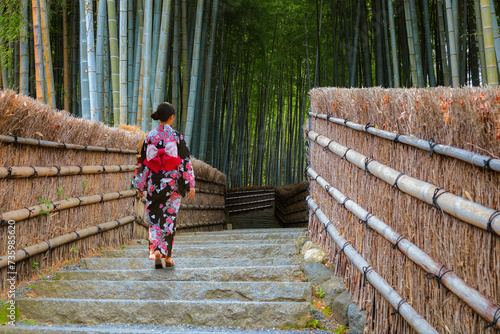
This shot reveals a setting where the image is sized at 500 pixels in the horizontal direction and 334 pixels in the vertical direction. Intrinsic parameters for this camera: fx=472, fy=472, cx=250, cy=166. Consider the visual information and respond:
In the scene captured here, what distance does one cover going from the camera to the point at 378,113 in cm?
229

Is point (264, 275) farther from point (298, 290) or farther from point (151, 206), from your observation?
point (151, 206)

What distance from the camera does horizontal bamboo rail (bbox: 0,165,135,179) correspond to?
260 cm

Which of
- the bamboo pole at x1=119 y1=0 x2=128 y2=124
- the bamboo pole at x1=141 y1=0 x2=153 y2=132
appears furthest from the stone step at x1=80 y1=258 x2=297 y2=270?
the bamboo pole at x1=141 y1=0 x2=153 y2=132

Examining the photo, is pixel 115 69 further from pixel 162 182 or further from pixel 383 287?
pixel 383 287

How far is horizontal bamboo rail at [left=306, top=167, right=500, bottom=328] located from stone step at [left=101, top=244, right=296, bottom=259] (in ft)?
2.93

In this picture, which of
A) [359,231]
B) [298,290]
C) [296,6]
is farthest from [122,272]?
[296,6]

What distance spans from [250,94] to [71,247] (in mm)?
9056

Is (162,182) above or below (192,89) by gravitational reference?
below

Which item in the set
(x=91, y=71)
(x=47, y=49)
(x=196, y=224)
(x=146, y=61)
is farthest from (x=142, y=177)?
(x=196, y=224)

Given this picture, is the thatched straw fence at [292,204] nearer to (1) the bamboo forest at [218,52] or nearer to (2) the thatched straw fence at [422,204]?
(1) the bamboo forest at [218,52]

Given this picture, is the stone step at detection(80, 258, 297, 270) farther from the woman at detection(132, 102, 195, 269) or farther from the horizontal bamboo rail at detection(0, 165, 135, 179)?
the horizontal bamboo rail at detection(0, 165, 135, 179)

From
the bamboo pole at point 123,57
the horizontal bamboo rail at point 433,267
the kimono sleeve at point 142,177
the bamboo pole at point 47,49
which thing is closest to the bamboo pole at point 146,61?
the bamboo pole at point 123,57

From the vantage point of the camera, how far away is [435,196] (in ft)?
5.56

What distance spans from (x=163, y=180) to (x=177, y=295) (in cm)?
82
